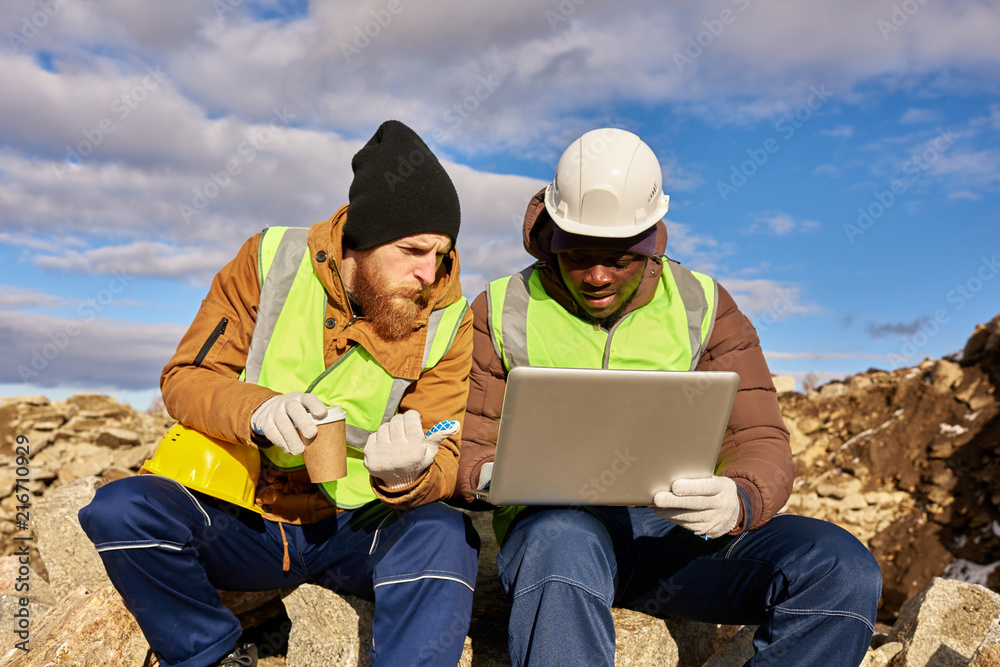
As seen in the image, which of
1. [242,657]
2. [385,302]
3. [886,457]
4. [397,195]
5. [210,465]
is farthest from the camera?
[886,457]

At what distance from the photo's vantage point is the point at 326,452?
98.7 inches

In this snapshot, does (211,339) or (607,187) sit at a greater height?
(607,187)

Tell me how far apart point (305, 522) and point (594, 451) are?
1.35 m

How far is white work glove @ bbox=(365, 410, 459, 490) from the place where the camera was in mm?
2508

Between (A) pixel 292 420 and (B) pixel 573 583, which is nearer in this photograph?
(B) pixel 573 583

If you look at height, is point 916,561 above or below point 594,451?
below

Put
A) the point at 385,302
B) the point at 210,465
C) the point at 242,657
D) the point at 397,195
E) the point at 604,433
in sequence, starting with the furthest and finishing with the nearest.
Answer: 1. the point at 397,195
2. the point at 385,302
3. the point at 242,657
4. the point at 210,465
5. the point at 604,433

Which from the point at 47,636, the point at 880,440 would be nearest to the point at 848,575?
the point at 47,636

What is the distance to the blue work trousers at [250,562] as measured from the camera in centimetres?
246

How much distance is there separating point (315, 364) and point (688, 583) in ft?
5.97

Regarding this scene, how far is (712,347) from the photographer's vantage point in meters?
3.23

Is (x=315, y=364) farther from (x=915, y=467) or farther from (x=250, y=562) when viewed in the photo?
(x=915, y=467)

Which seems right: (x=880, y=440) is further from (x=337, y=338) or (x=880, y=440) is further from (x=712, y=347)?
(x=337, y=338)

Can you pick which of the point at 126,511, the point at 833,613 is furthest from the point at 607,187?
the point at 126,511
